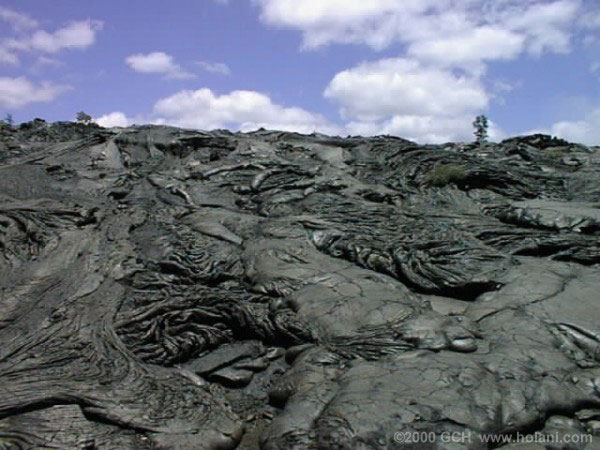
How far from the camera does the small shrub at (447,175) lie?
27.4 feet

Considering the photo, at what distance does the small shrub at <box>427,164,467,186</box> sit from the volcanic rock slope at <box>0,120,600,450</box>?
40mm

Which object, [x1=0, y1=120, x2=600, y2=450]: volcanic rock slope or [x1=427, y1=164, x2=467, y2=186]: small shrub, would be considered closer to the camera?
[x1=0, y1=120, x2=600, y2=450]: volcanic rock slope

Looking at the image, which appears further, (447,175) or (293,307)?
(447,175)

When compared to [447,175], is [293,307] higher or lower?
lower

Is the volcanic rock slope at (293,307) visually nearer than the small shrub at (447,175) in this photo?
Yes

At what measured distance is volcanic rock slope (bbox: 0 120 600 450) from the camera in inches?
126

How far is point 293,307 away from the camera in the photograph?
470 cm

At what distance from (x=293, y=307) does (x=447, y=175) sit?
4756 mm

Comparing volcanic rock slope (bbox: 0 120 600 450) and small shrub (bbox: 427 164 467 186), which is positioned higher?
small shrub (bbox: 427 164 467 186)

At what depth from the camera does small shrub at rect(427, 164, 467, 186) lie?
8359 mm

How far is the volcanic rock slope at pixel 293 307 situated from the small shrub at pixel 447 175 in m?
0.04

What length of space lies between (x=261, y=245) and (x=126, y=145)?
17.0 feet

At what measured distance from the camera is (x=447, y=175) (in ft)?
27.6

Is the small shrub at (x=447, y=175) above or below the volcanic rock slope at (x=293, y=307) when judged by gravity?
above
